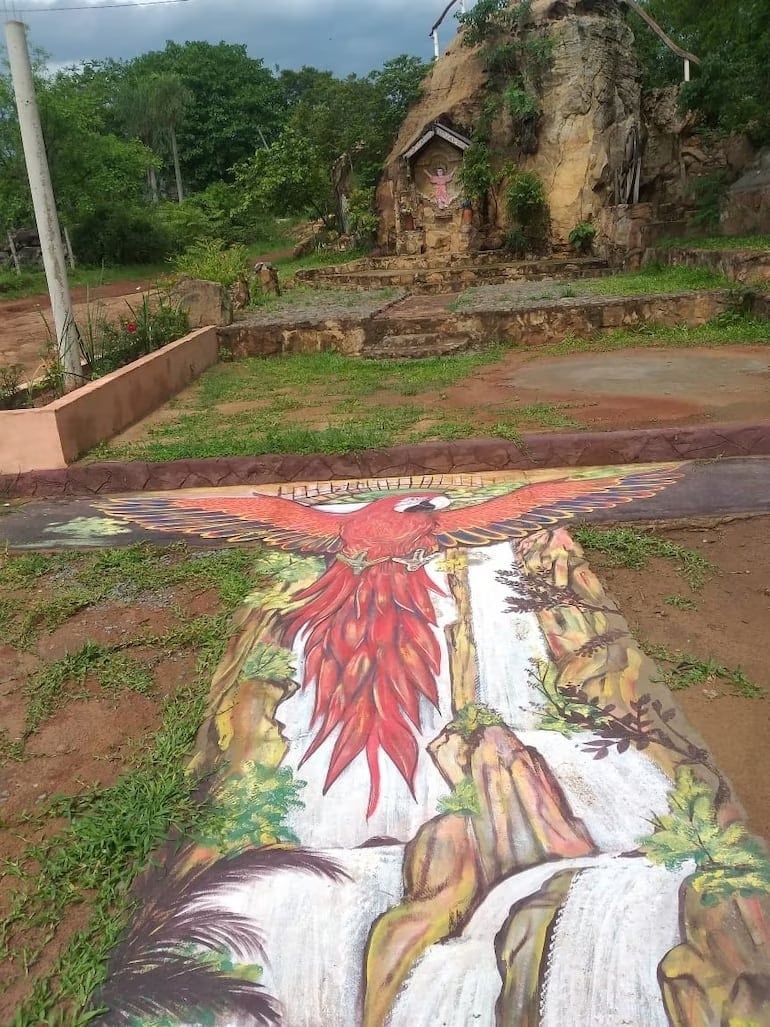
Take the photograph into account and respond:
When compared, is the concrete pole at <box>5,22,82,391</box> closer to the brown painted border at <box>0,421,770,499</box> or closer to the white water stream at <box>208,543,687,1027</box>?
the brown painted border at <box>0,421,770,499</box>

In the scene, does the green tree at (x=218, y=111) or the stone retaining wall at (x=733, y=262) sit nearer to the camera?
the stone retaining wall at (x=733, y=262)

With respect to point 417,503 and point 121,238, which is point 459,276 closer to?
point 417,503

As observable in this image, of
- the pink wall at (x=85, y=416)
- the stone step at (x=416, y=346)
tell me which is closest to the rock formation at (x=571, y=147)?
the stone step at (x=416, y=346)

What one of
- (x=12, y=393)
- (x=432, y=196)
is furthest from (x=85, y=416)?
(x=432, y=196)

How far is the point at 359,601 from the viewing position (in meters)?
3.29

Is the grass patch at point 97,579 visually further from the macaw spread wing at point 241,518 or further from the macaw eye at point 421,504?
the macaw eye at point 421,504

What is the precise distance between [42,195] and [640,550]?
5.16 metres

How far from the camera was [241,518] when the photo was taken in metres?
4.43

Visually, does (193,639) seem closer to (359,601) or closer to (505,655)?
(359,601)

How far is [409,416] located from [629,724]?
4032 millimetres

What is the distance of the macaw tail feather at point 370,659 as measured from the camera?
2434mm

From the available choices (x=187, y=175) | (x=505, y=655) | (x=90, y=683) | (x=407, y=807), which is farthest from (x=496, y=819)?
(x=187, y=175)

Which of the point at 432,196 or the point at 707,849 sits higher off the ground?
the point at 432,196

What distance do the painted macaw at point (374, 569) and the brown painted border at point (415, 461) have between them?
0.31 meters
